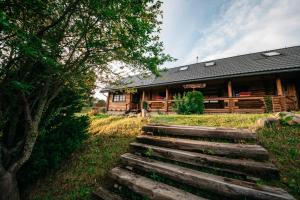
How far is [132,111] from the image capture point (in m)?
16.2

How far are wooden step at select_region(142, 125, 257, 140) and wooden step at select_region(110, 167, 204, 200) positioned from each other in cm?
154

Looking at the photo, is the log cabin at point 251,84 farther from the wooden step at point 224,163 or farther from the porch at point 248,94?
the wooden step at point 224,163

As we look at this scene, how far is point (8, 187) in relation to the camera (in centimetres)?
262

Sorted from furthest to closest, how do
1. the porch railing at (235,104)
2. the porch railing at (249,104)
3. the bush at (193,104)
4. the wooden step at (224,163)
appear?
the porch railing at (235,104)
the bush at (193,104)
the porch railing at (249,104)
the wooden step at (224,163)

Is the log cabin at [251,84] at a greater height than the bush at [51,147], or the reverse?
the log cabin at [251,84]

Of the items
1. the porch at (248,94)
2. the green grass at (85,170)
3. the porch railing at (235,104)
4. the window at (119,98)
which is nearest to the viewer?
the green grass at (85,170)

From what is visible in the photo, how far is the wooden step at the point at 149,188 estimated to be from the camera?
2133 millimetres

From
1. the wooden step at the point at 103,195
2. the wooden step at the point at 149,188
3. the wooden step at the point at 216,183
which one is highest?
the wooden step at the point at 216,183

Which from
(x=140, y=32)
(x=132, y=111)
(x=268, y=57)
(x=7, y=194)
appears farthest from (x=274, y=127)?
(x=132, y=111)

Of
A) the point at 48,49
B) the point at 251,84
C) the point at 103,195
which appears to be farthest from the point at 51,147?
the point at 251,84

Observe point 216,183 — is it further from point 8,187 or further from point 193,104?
point 193,104

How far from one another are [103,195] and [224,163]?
6.81 ft

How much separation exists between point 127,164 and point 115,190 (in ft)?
2.04

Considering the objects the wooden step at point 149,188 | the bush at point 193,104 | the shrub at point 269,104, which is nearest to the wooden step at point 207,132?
the wooden step at point 149,188
